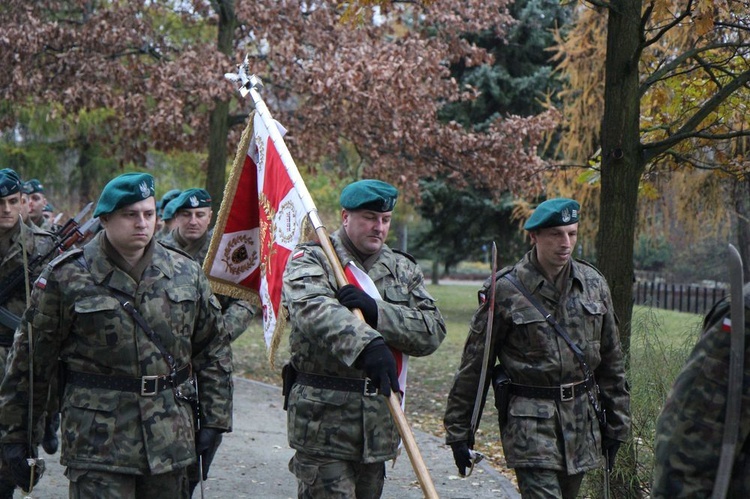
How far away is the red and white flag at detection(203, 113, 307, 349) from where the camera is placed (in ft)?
19.7

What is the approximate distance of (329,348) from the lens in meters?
4.73

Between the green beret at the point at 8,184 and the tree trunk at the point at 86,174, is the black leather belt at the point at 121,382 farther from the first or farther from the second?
the tree trunk at the point at 86,174

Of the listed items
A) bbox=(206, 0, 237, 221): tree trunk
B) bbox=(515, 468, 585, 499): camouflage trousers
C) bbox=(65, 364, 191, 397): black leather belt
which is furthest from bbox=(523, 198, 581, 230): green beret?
bbox=(206, 0, 237, 221): tree trunk

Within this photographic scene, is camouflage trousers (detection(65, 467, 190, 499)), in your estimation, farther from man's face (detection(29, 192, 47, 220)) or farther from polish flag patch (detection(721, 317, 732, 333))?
man's face (detection(29, 192, 47, 220))

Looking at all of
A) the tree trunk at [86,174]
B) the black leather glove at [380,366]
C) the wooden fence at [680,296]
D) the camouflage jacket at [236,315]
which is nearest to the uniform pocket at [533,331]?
the black leather glove at [380,366]

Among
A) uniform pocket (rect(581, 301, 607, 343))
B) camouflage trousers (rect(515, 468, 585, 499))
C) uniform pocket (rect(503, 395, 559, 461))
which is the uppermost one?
uniform pocket (rect(581, 301, 607, 343))

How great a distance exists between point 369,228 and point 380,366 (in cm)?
100

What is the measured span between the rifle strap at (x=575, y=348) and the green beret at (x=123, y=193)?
2.04 meters

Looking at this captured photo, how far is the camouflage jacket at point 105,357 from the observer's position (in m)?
4.62

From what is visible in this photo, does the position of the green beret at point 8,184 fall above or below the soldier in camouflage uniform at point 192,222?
above

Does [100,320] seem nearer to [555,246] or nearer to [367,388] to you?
[367,388]

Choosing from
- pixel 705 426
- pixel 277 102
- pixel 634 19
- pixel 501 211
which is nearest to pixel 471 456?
pixel 705 426

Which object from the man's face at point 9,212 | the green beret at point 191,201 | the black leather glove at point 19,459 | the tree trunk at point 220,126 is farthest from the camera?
the tree trunk at point 220,126

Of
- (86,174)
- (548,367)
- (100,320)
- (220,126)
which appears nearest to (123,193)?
(100,320)
